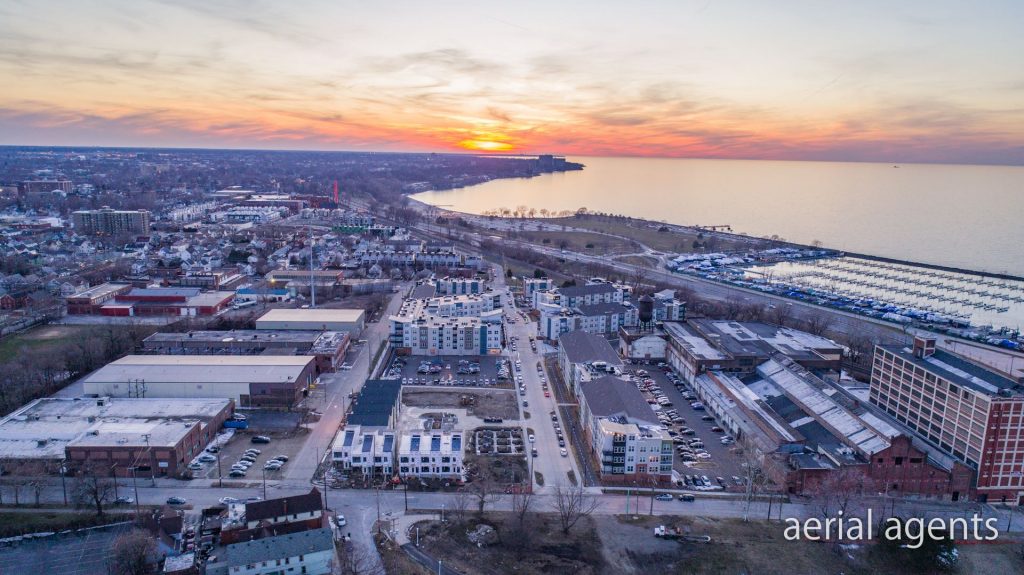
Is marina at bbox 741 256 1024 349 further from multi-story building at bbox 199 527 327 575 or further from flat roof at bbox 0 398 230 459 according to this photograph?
flat roof at bbox 0 398 230 459

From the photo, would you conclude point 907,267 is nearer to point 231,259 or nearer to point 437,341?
point 437,341

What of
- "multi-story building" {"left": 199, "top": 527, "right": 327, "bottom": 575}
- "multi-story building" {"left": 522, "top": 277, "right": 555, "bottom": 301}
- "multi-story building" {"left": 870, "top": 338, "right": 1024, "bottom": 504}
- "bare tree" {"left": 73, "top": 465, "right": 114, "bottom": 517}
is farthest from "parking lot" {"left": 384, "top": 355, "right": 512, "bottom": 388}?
"multi-story building" {"left": 870, "top": 338, "right": 1024, "bottom": 504}

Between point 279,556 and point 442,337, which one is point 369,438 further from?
point 442,337

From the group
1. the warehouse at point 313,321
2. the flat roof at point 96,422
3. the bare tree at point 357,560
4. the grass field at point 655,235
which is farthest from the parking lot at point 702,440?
the grass field at point 655,235

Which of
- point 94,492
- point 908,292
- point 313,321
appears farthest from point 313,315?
point 908,292

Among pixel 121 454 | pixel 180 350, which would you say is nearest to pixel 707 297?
pixel 180 350
